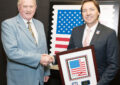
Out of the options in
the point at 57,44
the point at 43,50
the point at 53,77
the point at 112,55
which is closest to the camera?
the point at 112,55

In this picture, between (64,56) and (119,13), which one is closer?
(64,56)

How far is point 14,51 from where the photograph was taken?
7.62 ft

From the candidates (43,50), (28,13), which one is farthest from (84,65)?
(28,13)

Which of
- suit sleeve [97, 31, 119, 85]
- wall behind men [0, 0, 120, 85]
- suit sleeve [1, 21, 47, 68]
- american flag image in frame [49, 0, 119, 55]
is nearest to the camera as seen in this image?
suit sleeve [97, 31, 119, 85]

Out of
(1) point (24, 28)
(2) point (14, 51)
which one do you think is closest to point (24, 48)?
(2) point (14, 51)

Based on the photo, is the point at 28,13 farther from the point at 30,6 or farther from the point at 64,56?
the point at 64,56

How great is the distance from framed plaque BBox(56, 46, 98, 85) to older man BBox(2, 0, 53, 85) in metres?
0.32

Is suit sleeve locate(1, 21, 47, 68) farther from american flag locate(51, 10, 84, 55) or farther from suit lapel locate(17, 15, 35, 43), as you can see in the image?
american flag locate(51, 10, 84, 55)

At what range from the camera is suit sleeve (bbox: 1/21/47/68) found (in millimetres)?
2328

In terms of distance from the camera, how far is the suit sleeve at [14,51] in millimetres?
2328

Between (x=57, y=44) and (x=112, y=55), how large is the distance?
1421mm

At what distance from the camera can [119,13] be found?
3.04 meters

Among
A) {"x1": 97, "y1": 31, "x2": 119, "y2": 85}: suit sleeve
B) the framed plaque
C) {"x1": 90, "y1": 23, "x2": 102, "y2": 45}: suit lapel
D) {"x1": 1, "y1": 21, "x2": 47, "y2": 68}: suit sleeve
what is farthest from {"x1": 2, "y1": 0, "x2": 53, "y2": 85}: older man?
{"x1": 97, "y1": 31, "x2": 119, "y2": 85}: suit sleeve

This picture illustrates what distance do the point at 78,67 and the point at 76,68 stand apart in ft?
0.09
